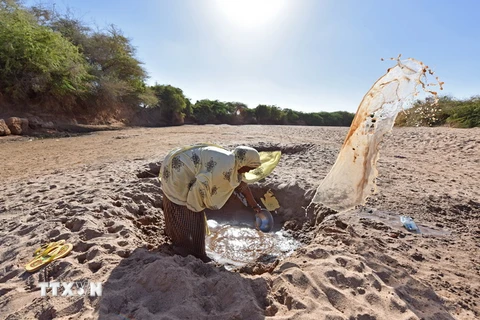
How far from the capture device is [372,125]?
9.85ft

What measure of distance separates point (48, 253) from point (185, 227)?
1145 millimetres

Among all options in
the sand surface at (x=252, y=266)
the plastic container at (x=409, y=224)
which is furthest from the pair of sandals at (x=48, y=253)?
the plastic container at (x=409, y=224)

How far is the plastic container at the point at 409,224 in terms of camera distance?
3.25m

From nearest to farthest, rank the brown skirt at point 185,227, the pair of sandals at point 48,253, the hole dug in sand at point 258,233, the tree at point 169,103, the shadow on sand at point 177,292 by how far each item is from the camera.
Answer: the shadow on sand at point 177,292 → the pair of sandals at point 48,253 → the brown skirt at point 185,227 → the hole dug in sand at point 258,233 → the tree at point 169,103

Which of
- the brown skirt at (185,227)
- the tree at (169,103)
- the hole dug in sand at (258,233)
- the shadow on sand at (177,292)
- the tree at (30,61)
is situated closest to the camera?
the shadow on sand at (177,292)

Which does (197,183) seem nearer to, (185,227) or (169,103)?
(185,227)

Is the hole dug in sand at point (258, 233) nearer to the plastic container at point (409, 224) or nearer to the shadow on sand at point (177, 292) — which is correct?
the shadow on sand at point (177, 292)

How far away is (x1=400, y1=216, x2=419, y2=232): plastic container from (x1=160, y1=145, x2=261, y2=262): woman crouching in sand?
1.87 m

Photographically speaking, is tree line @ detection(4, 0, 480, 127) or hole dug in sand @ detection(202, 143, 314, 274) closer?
hole dug in sand @ detection(202, 143, 314, 274)

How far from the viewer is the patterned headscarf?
233cm

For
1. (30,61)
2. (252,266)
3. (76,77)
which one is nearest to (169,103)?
(76,77)

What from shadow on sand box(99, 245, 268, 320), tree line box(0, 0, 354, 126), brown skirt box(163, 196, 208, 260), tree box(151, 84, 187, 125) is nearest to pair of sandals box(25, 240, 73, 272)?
shadow on sand box(99, 245, 268, 320)

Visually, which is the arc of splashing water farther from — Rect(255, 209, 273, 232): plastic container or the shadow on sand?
the shadow on sand

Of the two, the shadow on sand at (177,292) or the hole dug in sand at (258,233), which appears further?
the hole dug in sand at (258,233)
